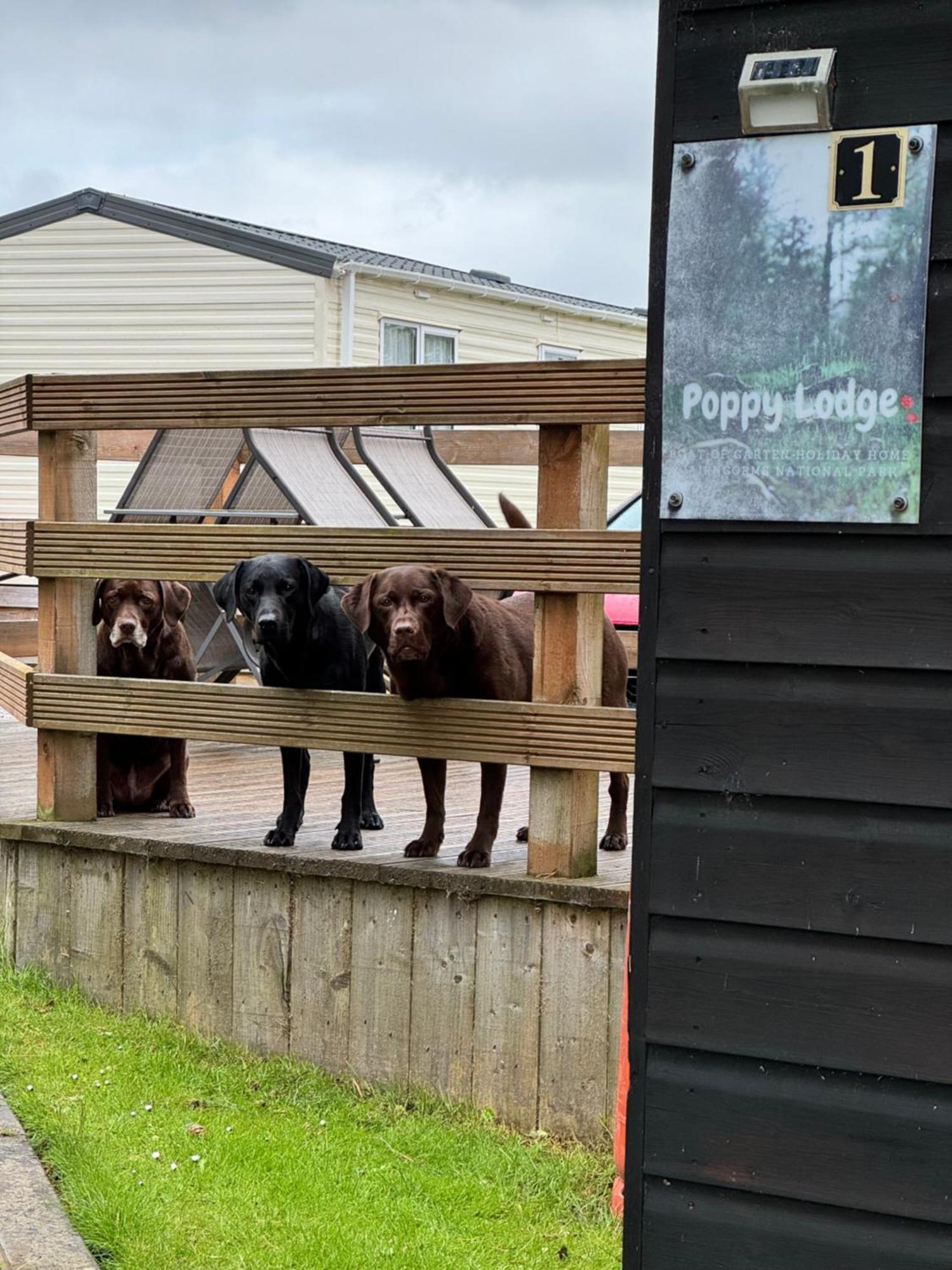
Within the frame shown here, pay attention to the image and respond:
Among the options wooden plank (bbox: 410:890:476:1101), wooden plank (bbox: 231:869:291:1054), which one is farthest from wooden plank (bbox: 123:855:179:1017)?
wooden plank (bbox: 410:890:476:1101)

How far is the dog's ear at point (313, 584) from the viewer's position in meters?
4.74

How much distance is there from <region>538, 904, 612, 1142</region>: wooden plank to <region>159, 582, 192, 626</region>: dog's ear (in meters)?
2.04

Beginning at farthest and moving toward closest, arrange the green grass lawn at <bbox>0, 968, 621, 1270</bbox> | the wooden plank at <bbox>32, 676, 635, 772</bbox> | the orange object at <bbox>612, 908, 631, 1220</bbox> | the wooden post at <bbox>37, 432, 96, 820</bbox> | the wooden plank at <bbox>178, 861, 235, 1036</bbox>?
the wooden post at <bbox>37, 432, 96, 820</bbox> < the wooden plank at <bbox>178, 861, 235, 1036</bbox> < the wooden plank at <bbox>32, 676, 635, 772</bbox> < the green grass lawn at <bbox>0, 968, 621, 1270</bbox> < the orange object at <bbox>612, 908, 631, 1220</bbox>

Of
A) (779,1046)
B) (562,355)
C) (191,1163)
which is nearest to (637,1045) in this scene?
(779,1046)

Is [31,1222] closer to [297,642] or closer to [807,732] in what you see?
[297,642]

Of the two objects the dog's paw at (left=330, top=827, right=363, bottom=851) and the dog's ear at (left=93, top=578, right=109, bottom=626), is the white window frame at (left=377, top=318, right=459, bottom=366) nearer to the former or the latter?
the dog's ear at (left=93, top=578, right=109, bottom=626)

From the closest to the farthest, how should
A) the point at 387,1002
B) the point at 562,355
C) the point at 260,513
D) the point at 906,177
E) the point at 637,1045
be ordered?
the point at 906,177
the point at 637,1045
the point at 387,1002
the point at 260,513
the point at 562,355

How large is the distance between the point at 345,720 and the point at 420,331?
1528 cm

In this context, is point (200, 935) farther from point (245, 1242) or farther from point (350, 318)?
point (350, 318)

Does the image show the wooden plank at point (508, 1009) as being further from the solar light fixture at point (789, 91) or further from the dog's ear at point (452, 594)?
the solar light fixture at point (789, 91)

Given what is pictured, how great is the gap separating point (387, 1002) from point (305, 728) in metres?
0.84

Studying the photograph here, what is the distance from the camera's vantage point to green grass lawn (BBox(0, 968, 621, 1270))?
3455 millimetres

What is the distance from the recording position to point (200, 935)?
476 centimetres

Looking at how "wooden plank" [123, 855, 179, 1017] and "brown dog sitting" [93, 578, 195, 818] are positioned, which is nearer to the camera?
"wooden plank" [123, 855, 179, 1017]
